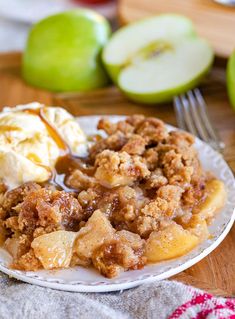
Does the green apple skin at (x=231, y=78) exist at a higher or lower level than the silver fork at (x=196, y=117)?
higher

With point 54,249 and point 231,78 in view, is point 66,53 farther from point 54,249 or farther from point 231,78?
point 54,249

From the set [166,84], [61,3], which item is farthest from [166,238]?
[61,3]

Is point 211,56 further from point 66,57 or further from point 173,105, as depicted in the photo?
point 66,57

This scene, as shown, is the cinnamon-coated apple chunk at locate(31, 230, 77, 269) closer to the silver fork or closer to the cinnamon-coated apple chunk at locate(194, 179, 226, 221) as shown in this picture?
the cinnamon-coated apple chunk at locate(194, 179, 226, 221)

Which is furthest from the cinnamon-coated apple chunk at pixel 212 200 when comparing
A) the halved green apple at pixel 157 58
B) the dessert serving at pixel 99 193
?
the halved green apple at pixel 157 58

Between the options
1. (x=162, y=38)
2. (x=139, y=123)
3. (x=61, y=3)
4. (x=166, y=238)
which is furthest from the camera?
(x=61, y=3)

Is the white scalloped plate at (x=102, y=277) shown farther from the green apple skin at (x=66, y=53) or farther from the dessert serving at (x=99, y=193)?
the green apple skin at (x=66, y=53)
